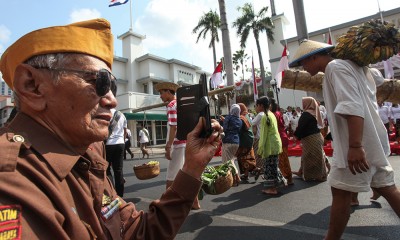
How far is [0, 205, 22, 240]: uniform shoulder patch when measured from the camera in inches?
26.8

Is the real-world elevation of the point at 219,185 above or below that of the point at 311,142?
below

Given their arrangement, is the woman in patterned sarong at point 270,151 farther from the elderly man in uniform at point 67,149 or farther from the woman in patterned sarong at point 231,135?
the elderly man in uniform at point 67,149

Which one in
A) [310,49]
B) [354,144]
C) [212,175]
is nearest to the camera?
[354,144]

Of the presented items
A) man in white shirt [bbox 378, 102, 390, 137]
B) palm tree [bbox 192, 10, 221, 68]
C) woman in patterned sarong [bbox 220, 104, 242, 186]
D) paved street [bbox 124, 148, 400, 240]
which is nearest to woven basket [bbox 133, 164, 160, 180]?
paved street [bbox 124, 148, 400, 240]

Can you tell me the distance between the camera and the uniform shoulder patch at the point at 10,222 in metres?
0.68

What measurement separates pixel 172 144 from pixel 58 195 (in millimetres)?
3354

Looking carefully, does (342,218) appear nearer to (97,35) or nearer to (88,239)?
(88,239)

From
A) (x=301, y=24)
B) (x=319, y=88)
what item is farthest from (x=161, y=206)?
(x=301, y=24)

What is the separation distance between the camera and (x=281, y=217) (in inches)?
140

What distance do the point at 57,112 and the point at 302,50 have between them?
225cm

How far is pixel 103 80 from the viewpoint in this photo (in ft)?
4.16

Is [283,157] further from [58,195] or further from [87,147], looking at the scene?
[58,195]

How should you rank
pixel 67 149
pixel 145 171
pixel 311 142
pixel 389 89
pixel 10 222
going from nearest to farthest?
1. pixel 10 222
2. pixel 67 149
3. pixel 389 89
4. pixel 145 171
5. pixel 311 142

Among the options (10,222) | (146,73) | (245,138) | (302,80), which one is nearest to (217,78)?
(245,138)
